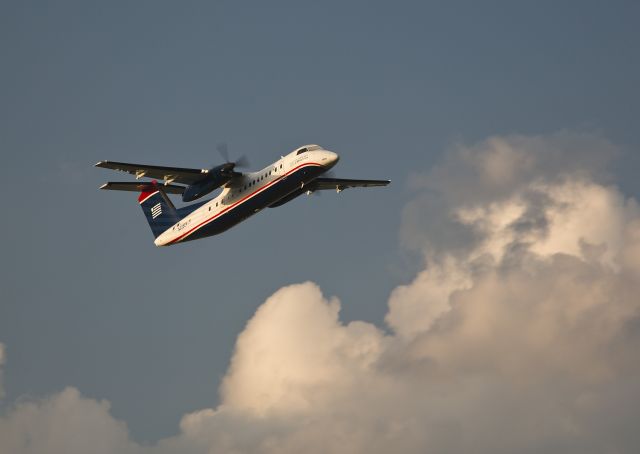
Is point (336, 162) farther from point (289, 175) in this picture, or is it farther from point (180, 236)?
point (180, 236)

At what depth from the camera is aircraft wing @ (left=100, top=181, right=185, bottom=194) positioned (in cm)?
5584

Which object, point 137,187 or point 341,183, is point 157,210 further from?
point 341,183

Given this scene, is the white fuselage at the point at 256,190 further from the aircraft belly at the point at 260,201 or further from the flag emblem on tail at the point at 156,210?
the flag emblem on tail at the point at 156,210

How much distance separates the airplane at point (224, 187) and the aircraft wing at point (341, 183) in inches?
8.5

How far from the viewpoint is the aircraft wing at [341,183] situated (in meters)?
58.7

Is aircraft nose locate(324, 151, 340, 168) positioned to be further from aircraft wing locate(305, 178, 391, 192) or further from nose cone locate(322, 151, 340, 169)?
aircraft wing locate(305, 178, 391, 192)

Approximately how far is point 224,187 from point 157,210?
7.60 metres

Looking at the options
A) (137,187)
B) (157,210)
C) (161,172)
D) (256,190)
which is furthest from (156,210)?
(256,190)

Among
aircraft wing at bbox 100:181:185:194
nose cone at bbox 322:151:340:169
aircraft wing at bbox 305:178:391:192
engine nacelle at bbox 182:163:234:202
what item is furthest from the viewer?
aircraft wing at bbox 305:178:391:192

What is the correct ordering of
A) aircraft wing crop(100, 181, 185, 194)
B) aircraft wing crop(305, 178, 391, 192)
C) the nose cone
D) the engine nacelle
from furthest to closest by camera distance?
aircraft wing crop(305, 178, 391, 192)
aircraft wing crop(100, 181, 185, 194)
the engine nacelle
the nose cone

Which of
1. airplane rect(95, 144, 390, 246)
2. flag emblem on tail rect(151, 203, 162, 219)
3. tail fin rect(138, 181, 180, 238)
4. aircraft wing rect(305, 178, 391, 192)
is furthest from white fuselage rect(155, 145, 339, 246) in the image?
aircraft wing rect(305, 178, 391, 192)

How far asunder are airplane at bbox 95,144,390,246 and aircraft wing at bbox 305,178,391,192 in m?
0.22

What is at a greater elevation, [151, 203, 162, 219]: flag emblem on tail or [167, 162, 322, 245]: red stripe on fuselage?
[151, 203, 162, 219]: flag emblem on tail

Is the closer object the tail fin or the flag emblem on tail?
the tail fin
